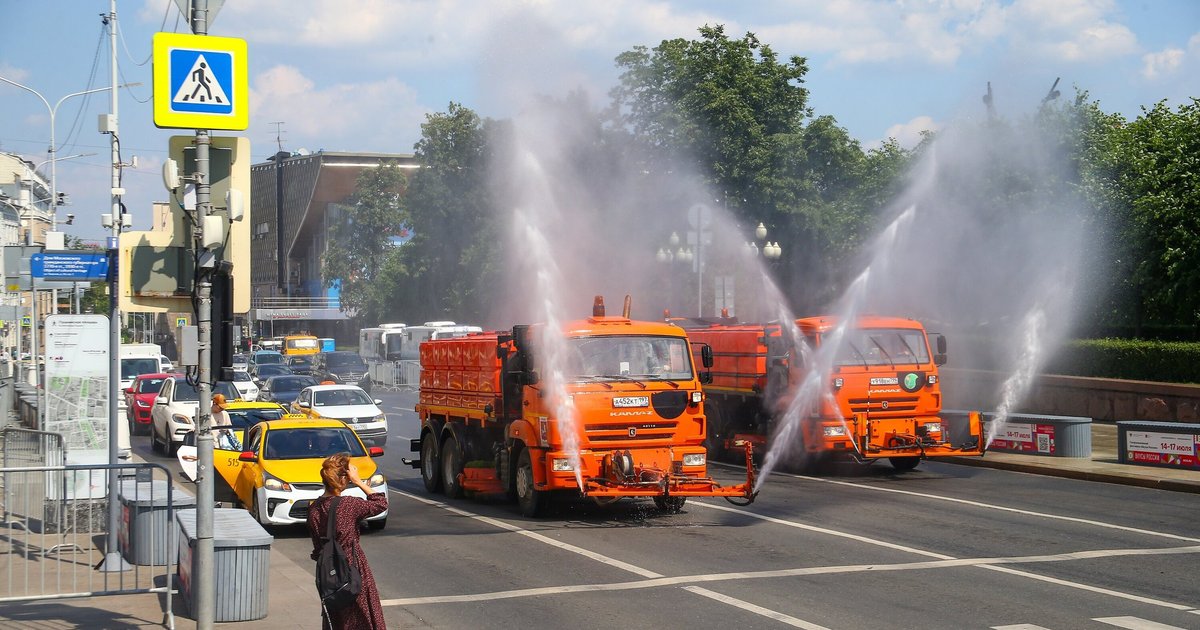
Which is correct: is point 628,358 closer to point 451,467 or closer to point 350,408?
point 451,467

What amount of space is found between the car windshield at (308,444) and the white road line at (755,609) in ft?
21.7

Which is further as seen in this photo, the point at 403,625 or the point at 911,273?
the point at 911,273

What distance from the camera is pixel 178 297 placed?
8.98 m

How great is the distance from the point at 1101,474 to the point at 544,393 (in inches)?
414

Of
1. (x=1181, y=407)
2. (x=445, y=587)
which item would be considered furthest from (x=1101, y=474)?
(x=445, y=587)

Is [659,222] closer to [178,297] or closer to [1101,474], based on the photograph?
[1101,474]

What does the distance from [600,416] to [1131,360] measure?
2115cm

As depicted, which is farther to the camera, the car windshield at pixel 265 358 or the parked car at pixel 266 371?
the car windshield at pixel 265 358

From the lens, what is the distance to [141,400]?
33.1 metres

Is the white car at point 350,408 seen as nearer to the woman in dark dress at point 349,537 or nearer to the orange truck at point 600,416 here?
the orange truck at point 600,416

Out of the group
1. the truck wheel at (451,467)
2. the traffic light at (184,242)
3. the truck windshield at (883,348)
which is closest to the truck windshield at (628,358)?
the truck wheel at (451,467)

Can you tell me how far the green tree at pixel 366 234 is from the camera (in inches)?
3693

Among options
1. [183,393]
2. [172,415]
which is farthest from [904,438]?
[183,393]

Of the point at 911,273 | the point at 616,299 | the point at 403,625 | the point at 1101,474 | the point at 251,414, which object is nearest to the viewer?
the point at 403,625
